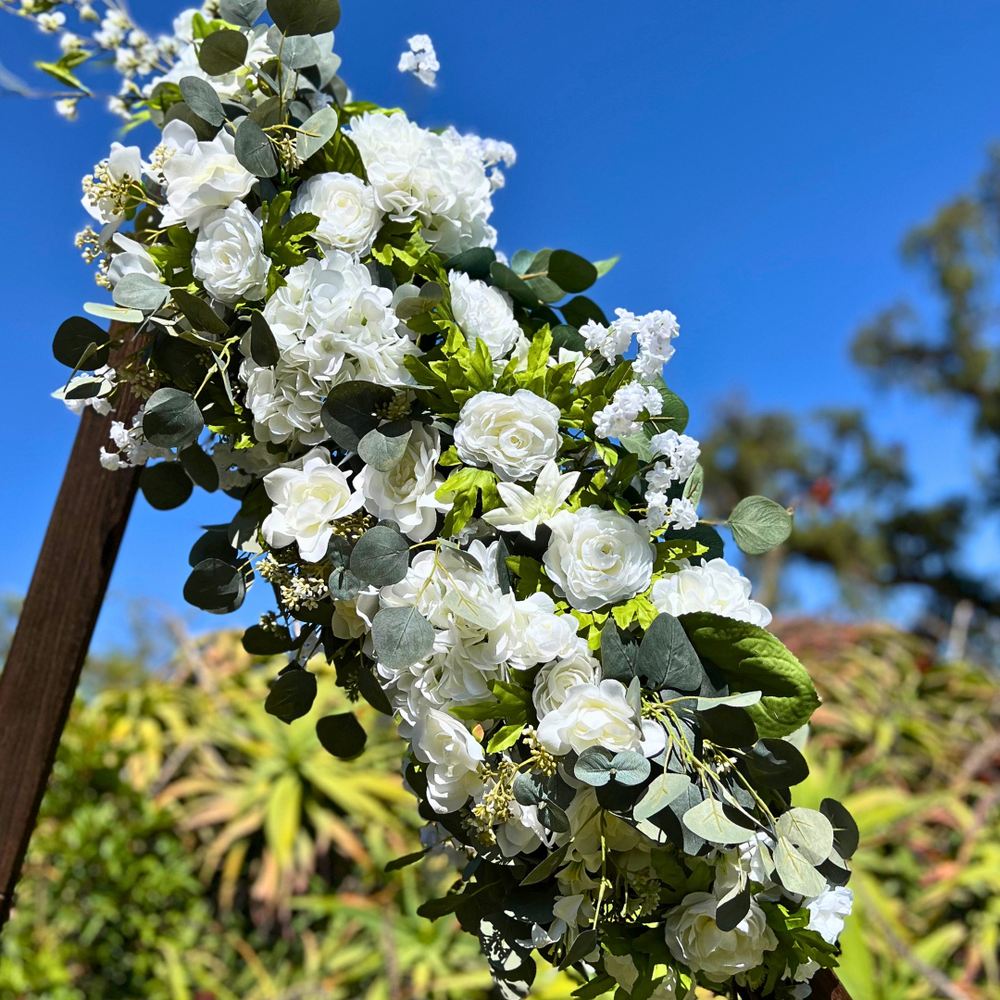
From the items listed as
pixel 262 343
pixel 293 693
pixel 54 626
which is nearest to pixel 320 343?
pixel 262 343

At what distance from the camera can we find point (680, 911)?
0.65m

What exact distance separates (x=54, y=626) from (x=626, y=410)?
3.15 ft

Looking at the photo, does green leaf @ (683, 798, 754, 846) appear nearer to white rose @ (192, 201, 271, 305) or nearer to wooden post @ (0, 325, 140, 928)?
white rose @ (192, 201, 271, 305)

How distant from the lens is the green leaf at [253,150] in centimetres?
78

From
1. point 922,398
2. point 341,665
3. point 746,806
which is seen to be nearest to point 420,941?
point 341,665

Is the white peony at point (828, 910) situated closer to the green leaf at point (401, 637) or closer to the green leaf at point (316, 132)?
the green leaf at point (401, 637)

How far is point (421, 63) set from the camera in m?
0.90

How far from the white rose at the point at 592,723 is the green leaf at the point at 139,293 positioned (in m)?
0.53

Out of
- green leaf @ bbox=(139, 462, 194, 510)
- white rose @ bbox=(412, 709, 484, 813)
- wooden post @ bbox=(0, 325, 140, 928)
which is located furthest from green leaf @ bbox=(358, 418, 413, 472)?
wooden post @ bbox=(0, 325, 140, 928)

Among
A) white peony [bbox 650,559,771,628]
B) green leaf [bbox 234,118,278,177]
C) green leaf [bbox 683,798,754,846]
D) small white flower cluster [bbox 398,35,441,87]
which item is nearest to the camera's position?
green leaf [bbox 683,798,754,846]

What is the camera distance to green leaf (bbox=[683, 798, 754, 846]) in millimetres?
569

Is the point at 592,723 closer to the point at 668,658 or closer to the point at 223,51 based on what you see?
the point at 668,658

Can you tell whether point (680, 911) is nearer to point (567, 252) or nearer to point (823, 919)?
point (823, 919)

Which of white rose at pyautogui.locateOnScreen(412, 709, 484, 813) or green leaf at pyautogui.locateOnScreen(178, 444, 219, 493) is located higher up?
green leaf at pyautogui.locateOnScreen(178, 444, 219, 493)
